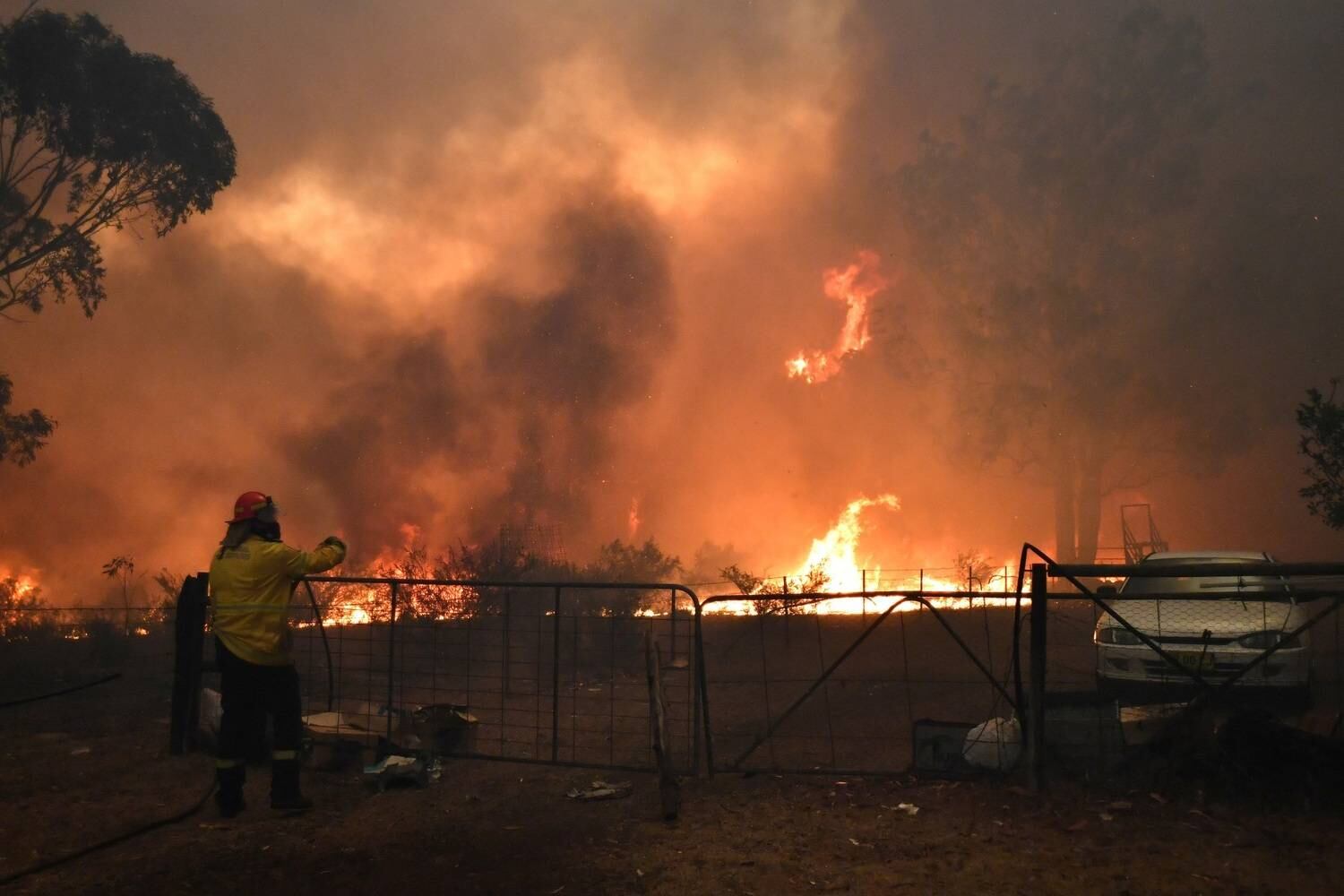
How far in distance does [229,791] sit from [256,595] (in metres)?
1.43

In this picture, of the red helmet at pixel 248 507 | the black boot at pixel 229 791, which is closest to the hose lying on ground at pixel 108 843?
the black boot at pixel 229 791

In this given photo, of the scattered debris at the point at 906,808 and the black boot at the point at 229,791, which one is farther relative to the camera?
the black boot at the point at 229,791

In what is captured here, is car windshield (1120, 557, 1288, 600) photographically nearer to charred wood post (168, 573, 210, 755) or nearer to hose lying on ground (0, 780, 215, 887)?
hose lying on ground (0, 780, 215, 887)

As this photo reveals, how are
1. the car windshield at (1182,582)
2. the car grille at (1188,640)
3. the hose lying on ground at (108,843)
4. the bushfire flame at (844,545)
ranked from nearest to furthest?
the hose lying on ground at (108,843) → the car grille at (1188,640) → the car windshield at (1182,582) → the bushfire flame at (844,545)

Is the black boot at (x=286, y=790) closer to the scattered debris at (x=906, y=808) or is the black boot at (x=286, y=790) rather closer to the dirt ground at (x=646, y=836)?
the dirt ground at (x=646, y=836)

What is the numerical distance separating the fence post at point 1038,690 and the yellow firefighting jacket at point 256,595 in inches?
203

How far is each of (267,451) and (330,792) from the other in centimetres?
2816

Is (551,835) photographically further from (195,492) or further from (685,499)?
(685,499)

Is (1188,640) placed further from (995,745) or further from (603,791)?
(603,791)

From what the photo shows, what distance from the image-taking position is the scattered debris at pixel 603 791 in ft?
23.7

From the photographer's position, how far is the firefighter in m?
6.83

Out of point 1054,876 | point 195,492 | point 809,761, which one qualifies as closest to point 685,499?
point 195,492

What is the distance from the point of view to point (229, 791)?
6.79 metres

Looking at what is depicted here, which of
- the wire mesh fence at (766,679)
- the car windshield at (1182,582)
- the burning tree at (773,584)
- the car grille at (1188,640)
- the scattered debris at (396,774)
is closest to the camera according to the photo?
the wire mesh fence at (766,679)
